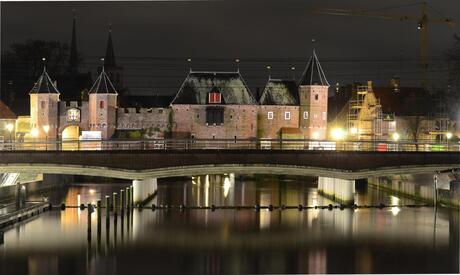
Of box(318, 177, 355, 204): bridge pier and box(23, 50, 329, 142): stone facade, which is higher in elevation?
box(23, 50, 329, 142): stone facade

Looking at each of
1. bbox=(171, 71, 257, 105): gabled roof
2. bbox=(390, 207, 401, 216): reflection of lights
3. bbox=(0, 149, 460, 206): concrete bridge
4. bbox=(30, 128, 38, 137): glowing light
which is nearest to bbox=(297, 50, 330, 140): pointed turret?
bbox=(171, 71, 257, 105): gabled roof

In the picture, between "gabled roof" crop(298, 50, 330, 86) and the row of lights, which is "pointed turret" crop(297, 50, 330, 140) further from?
the row of lights

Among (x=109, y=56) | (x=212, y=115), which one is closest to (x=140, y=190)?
(x=212, y=115)

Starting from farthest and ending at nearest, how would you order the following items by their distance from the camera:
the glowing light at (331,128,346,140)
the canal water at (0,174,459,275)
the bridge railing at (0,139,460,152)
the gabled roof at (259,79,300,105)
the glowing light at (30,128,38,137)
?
the glowing light at (331,128,346,140), the gabled roof at (259,79,300,105), the glowing light at (30,128,38,137), the bridge railing at (0,139,460,152), the canal water at (0,174,459,275)

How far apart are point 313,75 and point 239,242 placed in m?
31.4

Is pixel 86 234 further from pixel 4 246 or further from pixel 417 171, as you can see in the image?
pixel 417 171

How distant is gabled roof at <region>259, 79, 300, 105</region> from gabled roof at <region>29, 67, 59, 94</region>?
45.3ft

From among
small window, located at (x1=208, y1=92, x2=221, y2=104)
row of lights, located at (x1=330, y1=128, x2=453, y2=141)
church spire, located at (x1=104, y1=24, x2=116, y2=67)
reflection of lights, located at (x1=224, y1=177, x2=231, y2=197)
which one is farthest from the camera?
church spire, located at (x1=104, y1=24, x2=116, y2=67)

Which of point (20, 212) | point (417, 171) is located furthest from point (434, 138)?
point (20, 212)

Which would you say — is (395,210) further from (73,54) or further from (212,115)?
(73,54)

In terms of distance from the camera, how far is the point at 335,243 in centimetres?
2684

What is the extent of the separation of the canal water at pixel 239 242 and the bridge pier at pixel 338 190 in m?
0.78

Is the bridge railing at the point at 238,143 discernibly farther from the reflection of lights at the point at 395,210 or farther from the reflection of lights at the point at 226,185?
the reflection of lights at the point at 395,210

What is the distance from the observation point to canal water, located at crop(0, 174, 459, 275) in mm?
22734
